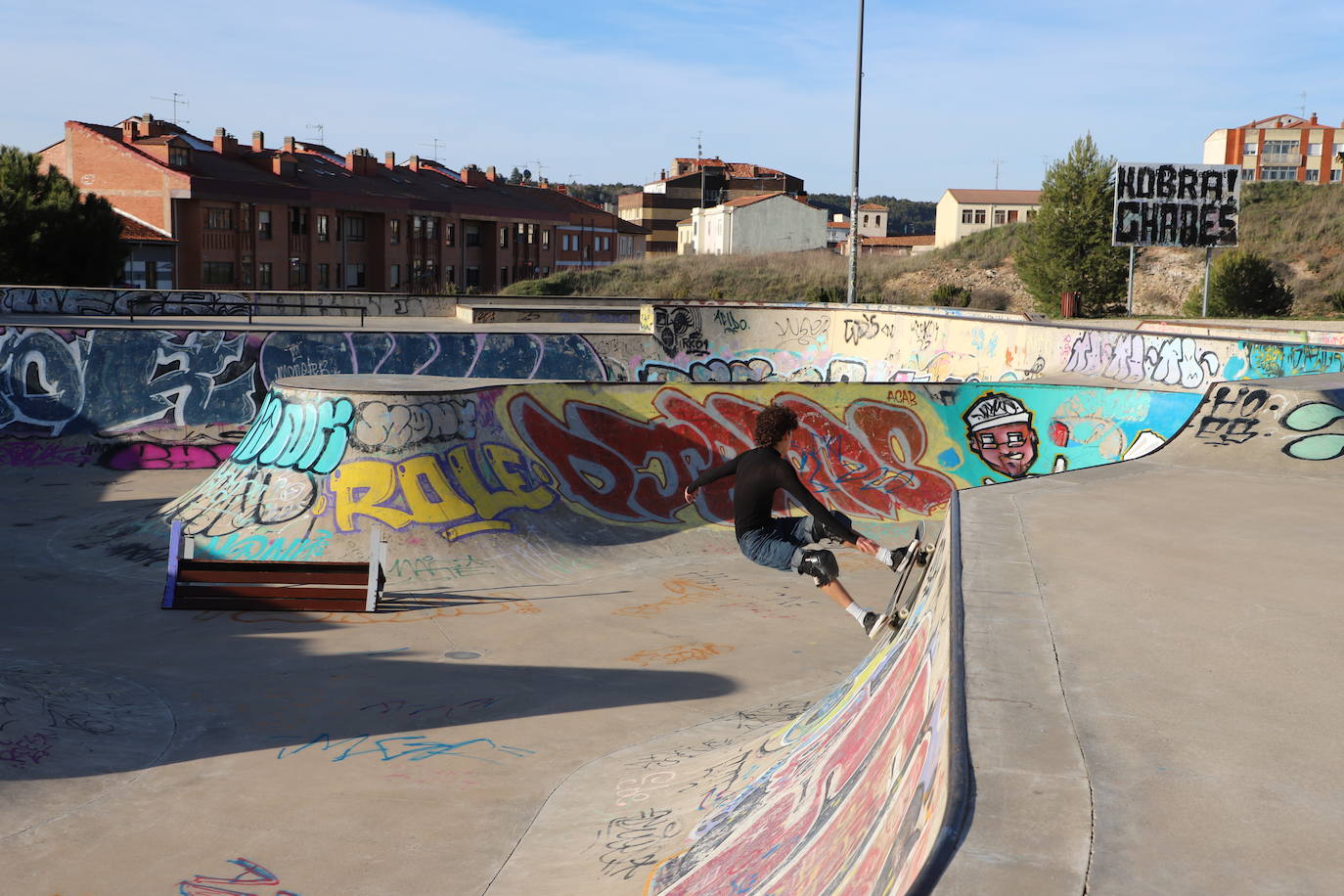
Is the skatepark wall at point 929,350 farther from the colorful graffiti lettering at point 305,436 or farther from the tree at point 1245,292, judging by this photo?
the tree at point 1245,292

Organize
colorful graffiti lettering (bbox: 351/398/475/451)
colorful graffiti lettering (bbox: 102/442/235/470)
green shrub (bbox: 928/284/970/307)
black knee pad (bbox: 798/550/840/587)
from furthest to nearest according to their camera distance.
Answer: green shrub (bbox: 928/284/970/307) < colorful graffiti lettering (bbox: 102/442/235/470) < colorful graffiti lettering (bbox: 351/398/475/451) < black knee pad (bbox: 798/550/840/587)

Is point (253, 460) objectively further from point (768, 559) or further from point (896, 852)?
point (896, 852)

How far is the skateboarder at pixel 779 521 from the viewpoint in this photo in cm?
696

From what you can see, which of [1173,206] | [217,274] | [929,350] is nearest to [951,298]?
[1173,206]

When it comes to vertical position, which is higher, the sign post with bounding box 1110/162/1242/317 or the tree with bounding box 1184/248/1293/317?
the sign post with bounding box 1110/162/1242/317

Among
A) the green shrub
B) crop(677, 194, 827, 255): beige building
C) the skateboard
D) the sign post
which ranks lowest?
the skateboard

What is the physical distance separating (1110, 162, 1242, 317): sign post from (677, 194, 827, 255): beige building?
59037 mm

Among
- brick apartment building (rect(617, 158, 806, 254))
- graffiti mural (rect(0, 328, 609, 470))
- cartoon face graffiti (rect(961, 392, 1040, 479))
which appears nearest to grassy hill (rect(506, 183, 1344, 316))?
graffiti mural (rect(0, 328, 609, 470))

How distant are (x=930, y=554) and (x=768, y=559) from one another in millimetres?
1035

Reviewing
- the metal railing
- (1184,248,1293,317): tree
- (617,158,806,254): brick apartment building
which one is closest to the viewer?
the metal railing

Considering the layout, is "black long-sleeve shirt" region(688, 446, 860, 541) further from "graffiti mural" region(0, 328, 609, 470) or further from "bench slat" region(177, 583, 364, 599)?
"graffiti mural" region(0, 328, 609, 470)

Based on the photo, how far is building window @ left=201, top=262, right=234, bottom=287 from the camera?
5756 centimetres

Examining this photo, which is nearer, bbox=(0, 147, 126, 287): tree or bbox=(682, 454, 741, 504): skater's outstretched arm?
bbox=(682, 454, 741, 504): skater's outstretched arm

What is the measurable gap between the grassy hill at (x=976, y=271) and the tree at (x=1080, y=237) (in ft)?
23.6
